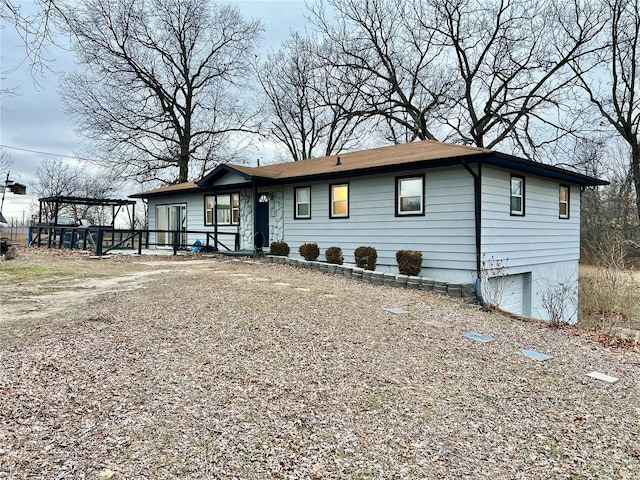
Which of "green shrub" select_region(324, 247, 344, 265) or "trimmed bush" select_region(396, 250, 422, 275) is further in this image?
"green shrub" select_region(324, 247, 344, 265)

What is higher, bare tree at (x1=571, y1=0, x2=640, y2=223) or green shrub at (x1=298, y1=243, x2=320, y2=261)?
bare tree at (x1=571, y1=0, x2=640, y2=223)

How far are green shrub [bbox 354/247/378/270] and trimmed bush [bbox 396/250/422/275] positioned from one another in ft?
2.78

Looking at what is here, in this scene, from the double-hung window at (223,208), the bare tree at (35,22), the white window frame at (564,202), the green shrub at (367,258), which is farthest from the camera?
the double-hung window at (223,208)

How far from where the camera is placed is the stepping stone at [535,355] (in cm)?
469

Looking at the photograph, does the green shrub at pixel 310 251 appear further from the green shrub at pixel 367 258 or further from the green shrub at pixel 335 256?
the green shrub at pixel 367 258

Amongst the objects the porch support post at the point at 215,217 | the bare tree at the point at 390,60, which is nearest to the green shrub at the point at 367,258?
the porch support post at the point at 215,217

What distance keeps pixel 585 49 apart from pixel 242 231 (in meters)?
16.6

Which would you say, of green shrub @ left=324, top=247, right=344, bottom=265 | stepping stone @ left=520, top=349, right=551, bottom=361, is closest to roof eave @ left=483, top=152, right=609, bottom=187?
green shrub @ left=324, top=247, right=344, bottom=265

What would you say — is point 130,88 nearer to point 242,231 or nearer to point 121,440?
point 242,231

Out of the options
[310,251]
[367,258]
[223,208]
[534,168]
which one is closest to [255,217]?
[223,208]

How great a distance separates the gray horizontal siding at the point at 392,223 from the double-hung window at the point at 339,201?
127 millimetres

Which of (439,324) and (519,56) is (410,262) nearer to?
(439,324)

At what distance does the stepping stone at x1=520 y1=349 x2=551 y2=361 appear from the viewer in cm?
469

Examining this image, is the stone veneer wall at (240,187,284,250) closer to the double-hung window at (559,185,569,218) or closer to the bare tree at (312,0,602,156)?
the double-hung window at (559,185,569,218)
